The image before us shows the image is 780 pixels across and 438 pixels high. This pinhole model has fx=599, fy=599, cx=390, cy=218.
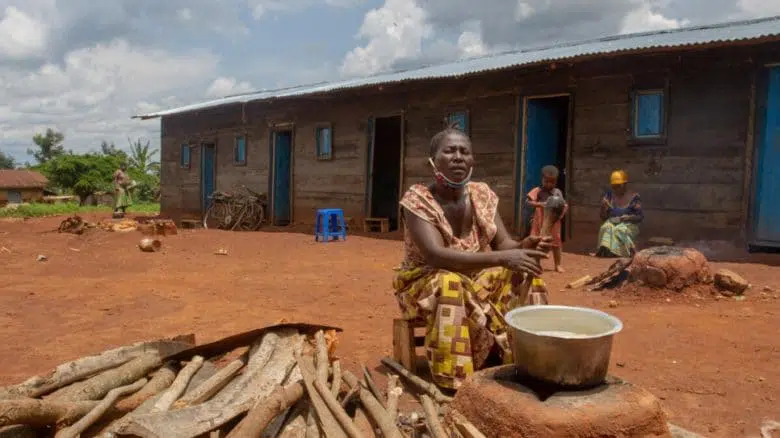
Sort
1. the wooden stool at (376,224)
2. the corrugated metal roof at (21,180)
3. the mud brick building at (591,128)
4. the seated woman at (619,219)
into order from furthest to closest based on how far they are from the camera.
A: the corrugated metal roof at (21,180) → the wooden stool at (376,224) → the seated woman at (619,219) → the mud brick building at (591,128)

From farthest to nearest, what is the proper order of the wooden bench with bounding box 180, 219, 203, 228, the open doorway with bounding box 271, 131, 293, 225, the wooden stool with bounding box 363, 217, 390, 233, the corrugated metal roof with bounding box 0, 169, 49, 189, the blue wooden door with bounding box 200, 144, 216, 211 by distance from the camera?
the corrugated metal roof with bounding box 0, 169, 49, 189, the blue wooden door with bounding box 200, 144, 216, 211, the wooden bench with bounding box 180, 219, 203, 228, the open doorway with bounding box 271, 131, 293, 225, the wooden stool with bounding box 363, 217, 390, 233

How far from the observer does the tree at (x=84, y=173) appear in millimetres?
33531

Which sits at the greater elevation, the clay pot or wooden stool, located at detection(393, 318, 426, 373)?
wooden stool, located at detection(393, 318, 426, 373)

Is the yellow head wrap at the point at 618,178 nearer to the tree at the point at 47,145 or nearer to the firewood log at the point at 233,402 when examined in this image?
the firewood log at the point at 233,402

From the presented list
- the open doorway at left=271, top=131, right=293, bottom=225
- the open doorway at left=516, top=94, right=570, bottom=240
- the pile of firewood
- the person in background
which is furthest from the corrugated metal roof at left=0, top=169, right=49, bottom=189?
the pile of firewood

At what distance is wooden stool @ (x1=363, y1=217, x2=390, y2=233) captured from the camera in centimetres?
1358

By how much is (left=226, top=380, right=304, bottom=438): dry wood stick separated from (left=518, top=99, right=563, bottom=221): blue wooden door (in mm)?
8391

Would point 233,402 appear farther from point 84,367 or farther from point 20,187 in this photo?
point 20,187

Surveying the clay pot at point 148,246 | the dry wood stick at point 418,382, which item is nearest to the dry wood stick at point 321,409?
the dry wood stick at point 418,382

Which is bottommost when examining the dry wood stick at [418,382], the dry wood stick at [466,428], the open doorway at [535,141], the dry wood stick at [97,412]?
the dry wood stick at [418,382]

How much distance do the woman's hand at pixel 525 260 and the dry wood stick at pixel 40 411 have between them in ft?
6.59

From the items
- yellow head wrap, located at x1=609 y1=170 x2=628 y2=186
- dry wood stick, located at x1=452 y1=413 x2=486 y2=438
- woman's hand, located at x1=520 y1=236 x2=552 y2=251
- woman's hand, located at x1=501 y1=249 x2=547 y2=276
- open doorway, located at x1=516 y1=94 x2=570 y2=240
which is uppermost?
open doorway, located at x1=516 y1=94 x2=570 y2=240

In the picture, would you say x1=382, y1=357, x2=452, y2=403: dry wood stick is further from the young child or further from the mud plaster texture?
the young child

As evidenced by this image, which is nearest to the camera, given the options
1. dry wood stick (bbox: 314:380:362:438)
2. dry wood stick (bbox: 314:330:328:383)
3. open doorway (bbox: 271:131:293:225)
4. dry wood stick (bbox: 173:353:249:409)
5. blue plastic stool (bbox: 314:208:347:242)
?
dry wood stick (bbox: 314:380:362:438)
